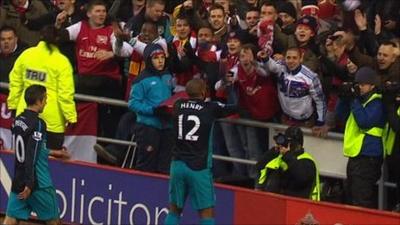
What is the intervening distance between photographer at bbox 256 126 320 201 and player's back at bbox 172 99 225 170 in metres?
0.72

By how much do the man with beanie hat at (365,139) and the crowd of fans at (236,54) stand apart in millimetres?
103

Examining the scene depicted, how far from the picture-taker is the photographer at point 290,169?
14914 mm

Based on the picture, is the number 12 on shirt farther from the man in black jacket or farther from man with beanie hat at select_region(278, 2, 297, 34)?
the man in black jacket

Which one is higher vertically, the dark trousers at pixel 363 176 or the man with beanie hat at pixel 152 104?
the man with beanie hat at pixel 152 104

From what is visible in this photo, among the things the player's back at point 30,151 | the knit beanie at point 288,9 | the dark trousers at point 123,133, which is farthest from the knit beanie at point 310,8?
the player's back at point 30,151

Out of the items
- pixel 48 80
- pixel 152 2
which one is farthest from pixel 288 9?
pixel 48 80

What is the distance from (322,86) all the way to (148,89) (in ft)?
6.88

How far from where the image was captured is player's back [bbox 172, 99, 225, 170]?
14922 millimetres

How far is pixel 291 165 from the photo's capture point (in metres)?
15.0

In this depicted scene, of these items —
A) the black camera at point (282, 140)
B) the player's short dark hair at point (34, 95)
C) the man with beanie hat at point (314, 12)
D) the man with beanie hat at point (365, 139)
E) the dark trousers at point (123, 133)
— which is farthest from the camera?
the dark trousers at point (123, 133)

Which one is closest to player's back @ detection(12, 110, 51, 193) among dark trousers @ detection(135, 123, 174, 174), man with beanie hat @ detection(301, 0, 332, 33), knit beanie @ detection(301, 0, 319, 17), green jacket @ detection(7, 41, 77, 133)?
green jacket @ detection(7, 41, 77, 133)

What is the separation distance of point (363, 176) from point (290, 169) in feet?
2.62

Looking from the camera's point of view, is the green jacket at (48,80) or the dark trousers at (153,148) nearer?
the dark trousers at (153,148)

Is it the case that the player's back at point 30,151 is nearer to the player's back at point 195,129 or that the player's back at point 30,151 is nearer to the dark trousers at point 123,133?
the player's back at point 195,129
